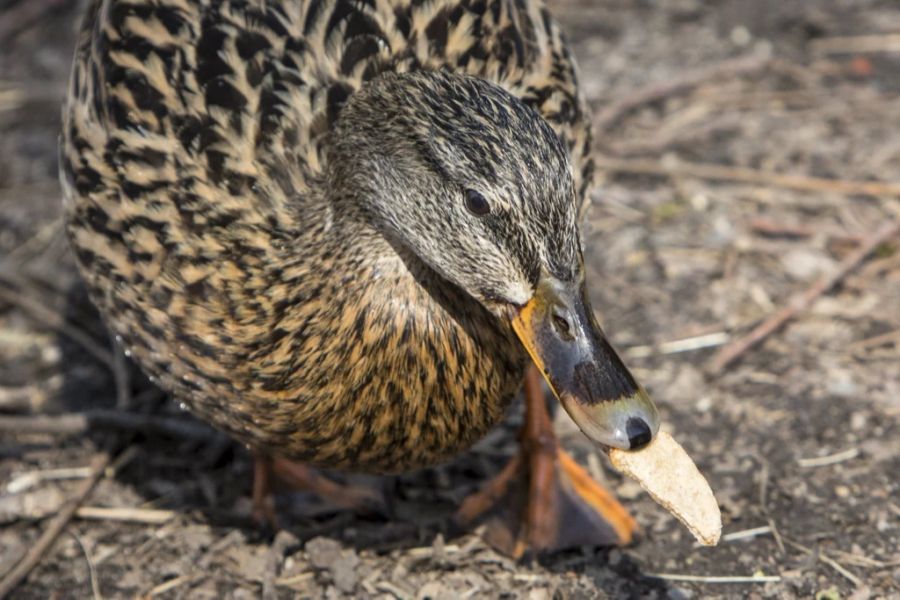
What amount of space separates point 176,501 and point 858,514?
2.18 m

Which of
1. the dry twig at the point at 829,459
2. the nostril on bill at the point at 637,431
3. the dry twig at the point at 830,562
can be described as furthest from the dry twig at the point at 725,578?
the nostril on bill at the point at 637,431

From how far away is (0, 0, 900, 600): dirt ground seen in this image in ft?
12.4

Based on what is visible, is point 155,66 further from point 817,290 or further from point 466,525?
point 817,290

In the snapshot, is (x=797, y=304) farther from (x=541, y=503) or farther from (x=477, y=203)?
(x=477, y=203)

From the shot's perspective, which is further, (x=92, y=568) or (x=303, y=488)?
(x=303, y=488)

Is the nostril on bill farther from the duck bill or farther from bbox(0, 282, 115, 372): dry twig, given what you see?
bbox(0, 282, 115, 372): dry twig

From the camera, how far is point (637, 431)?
9.02 feet

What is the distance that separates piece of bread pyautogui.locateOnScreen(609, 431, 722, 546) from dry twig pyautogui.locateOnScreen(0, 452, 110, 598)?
77.5 inches

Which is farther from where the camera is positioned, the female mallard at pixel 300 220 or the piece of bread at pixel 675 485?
the female mallard at pixel 300 220

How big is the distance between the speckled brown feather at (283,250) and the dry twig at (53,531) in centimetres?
78

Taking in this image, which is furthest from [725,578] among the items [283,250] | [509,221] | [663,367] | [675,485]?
[283,250]

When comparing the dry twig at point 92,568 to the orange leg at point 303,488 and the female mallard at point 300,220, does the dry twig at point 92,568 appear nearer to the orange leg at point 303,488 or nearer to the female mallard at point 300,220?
the orange leg at point 303,488

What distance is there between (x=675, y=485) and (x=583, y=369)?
0.42 metres

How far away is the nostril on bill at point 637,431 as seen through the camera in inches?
108
